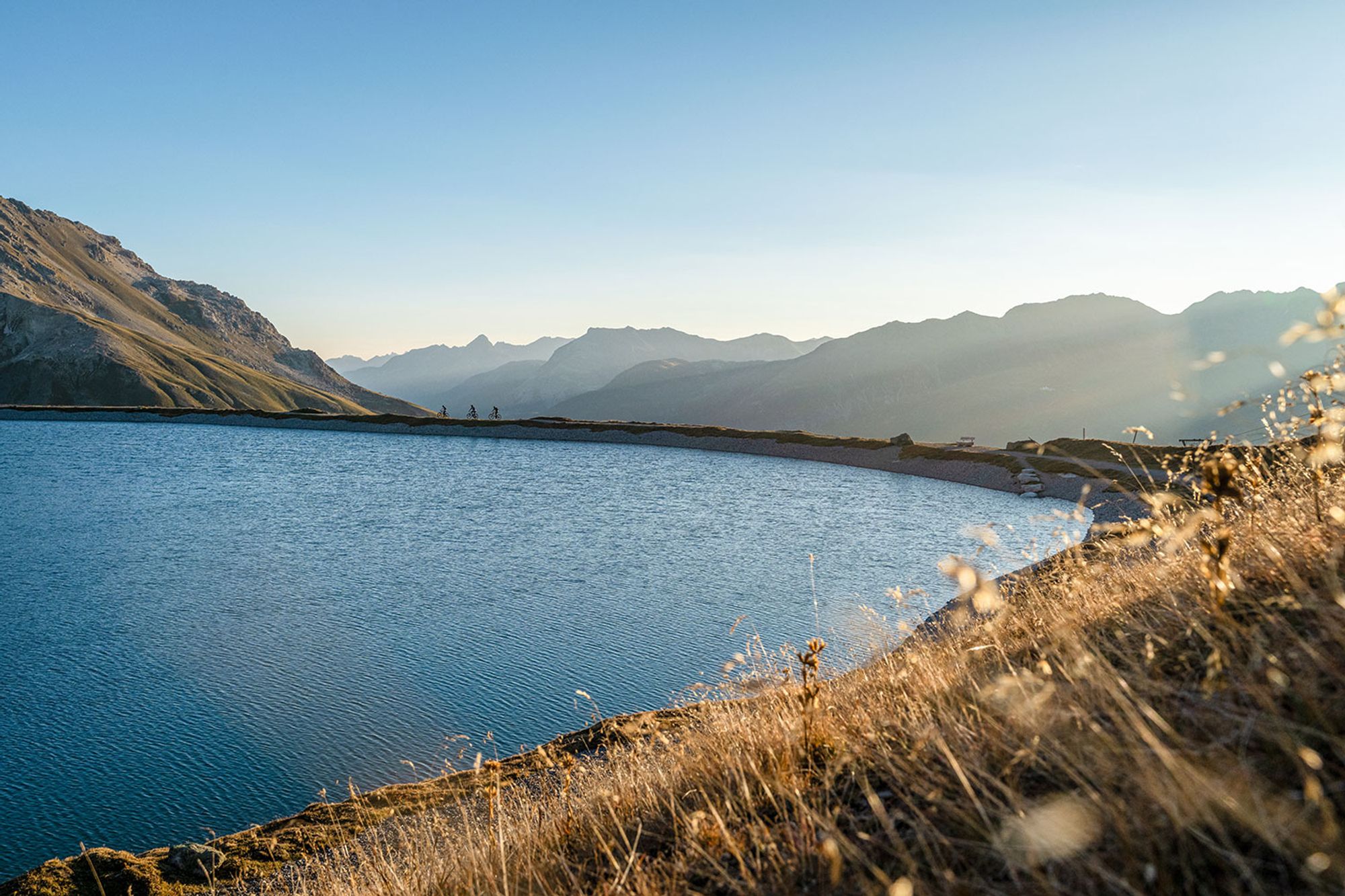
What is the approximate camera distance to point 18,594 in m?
21.1

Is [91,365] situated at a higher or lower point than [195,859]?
higher

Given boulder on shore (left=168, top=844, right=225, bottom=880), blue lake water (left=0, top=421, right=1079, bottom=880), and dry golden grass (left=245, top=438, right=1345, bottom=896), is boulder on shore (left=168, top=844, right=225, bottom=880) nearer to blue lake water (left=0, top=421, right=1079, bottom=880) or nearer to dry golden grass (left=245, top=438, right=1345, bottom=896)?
blue lake water (left=0, top=421, right=1079, bottom=880)

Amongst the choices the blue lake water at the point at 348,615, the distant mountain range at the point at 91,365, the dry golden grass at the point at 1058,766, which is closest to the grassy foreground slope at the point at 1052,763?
the dry golden grass at the point at 1058,766

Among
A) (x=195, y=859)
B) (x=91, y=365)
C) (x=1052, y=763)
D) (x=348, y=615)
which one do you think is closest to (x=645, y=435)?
(x=348, y=615)

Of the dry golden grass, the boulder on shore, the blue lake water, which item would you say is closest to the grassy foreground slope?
the dry golden grass

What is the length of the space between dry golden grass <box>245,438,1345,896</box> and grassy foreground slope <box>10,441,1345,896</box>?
13mm

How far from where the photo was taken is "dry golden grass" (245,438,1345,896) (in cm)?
222

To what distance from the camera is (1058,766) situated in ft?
9.48

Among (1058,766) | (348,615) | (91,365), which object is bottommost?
(348,615)

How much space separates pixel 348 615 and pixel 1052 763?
20.3m

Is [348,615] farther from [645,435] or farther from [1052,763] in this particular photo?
[645,435]

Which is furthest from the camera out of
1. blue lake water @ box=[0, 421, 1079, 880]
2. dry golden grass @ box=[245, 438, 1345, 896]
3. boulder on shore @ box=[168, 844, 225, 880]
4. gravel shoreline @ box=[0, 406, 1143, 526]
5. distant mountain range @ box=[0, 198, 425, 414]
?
distant mountain range @ box=[0, 198, 425, 414]

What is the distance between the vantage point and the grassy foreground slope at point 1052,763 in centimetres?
223

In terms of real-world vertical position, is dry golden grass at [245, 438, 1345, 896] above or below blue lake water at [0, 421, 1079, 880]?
above
